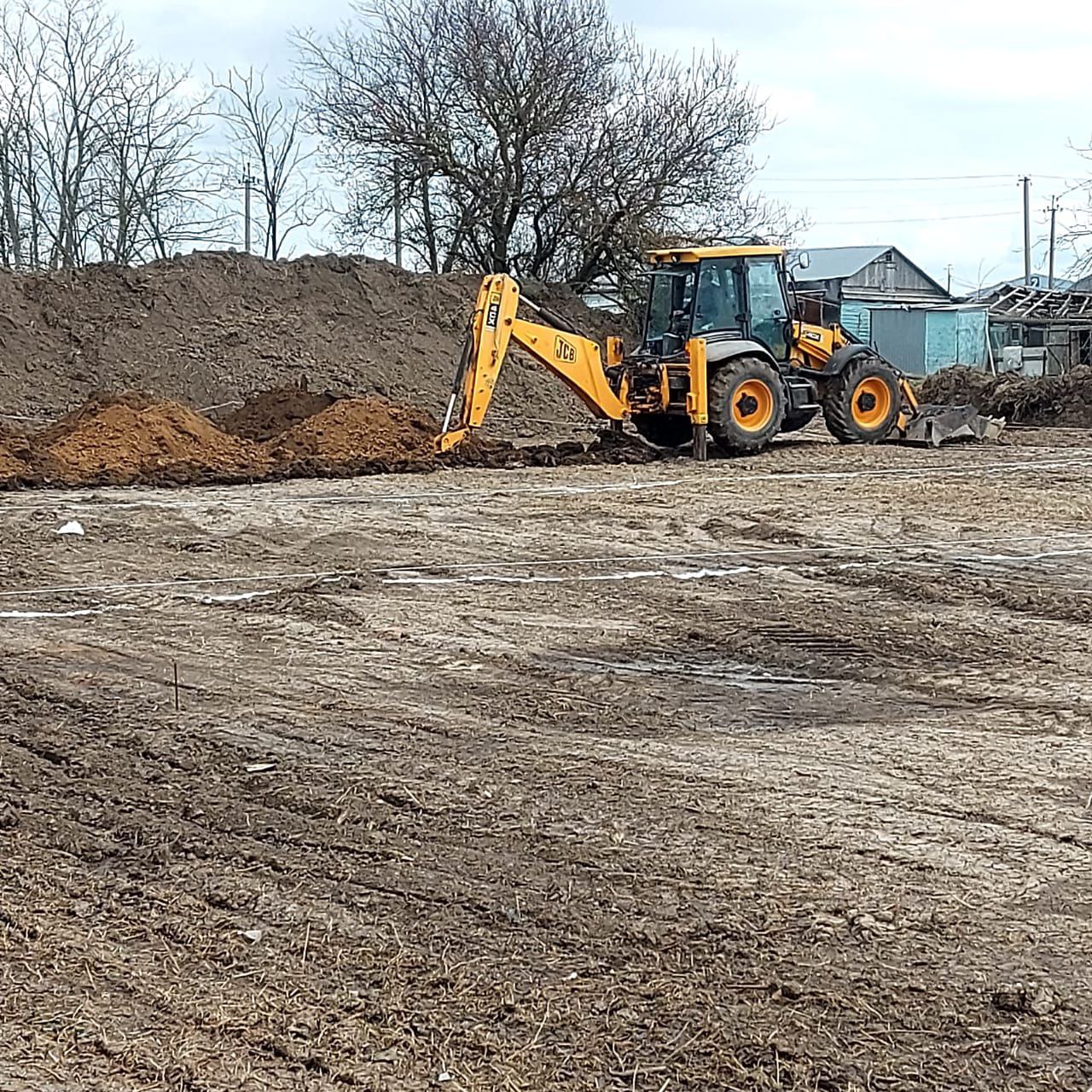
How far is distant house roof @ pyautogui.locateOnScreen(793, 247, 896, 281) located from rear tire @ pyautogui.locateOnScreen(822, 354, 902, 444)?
43.3m

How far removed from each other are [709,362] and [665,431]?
6.01 feet

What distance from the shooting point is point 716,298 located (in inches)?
701

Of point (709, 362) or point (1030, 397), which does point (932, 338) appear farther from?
point (709, 362)

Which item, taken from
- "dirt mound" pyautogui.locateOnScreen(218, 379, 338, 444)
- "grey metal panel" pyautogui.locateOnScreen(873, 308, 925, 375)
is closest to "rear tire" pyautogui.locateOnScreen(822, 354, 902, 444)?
"dirt mound" pyautogui.locateOnScreen(218, 379, 338, 444)

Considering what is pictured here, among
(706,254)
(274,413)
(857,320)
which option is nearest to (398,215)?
(274,413)

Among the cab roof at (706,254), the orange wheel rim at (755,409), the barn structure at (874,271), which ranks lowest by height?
the orange wheel rim at (755,409)

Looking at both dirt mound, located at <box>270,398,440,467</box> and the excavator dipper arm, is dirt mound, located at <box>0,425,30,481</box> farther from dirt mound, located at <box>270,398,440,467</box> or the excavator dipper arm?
the excavator dipper arm

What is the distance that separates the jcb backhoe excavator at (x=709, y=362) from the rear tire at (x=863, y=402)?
24 millimetres

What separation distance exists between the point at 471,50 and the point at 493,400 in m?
9.22

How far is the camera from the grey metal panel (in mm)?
48438

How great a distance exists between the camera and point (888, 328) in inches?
1939

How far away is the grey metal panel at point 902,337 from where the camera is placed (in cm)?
4844

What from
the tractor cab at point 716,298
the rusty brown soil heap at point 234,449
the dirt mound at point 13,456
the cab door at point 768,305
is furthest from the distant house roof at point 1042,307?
the dirt mound at point 13,456

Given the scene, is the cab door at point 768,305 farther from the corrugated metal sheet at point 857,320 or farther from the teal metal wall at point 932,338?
the corrugated metal sheet at point 857,320
